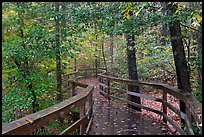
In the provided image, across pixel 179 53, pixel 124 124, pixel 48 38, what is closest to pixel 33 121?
pixel 124 124

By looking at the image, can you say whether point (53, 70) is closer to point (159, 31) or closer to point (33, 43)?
point (33, 43)

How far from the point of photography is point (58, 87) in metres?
8.98

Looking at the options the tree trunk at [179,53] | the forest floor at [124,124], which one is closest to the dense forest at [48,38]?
the tree trunk at [179,53]

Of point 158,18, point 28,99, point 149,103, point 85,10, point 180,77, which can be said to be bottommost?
point 149,103

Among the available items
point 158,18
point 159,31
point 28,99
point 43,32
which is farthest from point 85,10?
point 159,31

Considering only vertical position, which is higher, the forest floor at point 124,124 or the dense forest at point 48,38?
the dense forest at point 48,38

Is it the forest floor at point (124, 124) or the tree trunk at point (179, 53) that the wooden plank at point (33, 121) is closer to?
the forest floor at point (124, 124)

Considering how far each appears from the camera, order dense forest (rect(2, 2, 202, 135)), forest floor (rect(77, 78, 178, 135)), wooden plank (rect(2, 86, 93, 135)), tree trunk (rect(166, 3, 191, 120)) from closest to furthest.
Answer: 1. wooden plank (rect(2, 86, 93, 135))
2. forest floor (rect(77, 78, 178, 135))
3. tree trunk (rect(166, 3, 191, 120))
4. dense forest (rect(2, 2, 202, 135))

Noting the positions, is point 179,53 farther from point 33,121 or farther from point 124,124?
point 33,121

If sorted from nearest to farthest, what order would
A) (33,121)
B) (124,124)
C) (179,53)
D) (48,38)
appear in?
(33,121), (179,53), (124,124), (48,38)

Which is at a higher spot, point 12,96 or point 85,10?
point 85,10

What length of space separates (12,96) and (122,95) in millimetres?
6963

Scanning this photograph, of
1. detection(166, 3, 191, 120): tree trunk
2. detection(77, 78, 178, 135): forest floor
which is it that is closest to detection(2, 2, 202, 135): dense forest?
detection(166, 3, 191, 120): tree trunk

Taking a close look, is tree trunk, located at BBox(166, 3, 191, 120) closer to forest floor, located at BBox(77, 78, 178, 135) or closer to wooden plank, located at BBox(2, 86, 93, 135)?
forest floor, located at BBox(77, 78, 178, 135)
